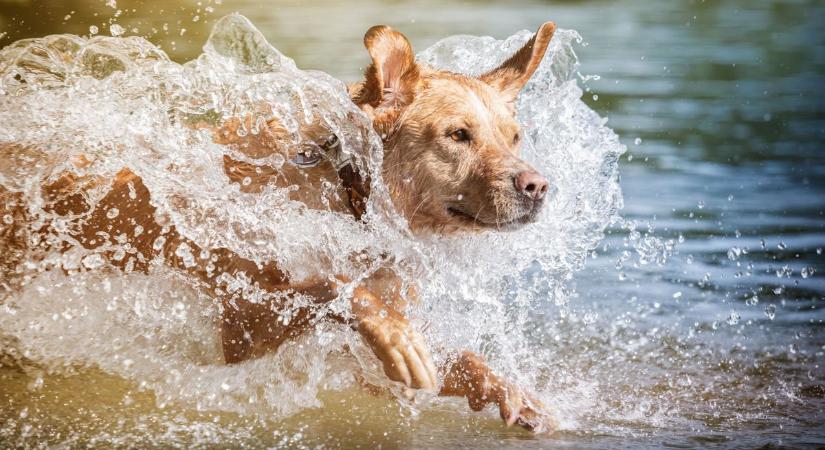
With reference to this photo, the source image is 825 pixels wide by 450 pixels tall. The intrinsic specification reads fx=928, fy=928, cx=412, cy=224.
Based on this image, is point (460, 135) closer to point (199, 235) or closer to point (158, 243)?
point (199, 235)

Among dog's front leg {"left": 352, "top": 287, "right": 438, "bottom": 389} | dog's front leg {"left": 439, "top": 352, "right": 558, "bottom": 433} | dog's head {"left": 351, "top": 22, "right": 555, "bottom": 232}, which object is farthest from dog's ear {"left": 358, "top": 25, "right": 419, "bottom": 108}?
dog's front leg {"left": 439, "top": 352, "right": 558, "bottom": 433}

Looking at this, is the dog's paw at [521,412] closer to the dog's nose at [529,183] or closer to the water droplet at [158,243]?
the dog's nose at [529,183]

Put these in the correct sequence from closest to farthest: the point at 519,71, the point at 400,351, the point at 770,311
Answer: the point at 400,351 → the point at 519,71 → the point at 770,311

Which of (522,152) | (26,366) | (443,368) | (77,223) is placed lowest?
(26,366)

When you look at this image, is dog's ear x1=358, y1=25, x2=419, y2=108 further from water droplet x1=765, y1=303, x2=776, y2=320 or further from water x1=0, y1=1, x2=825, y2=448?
water droplet x1=765, y1=303, x2=776, y2=320

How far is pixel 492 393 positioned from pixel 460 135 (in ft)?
3.36

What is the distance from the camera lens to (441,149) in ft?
12.1

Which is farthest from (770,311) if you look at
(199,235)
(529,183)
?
(199,235)

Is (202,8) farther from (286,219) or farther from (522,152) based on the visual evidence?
(286,219)

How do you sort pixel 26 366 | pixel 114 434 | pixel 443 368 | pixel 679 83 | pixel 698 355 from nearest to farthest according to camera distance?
pixel 114 434 < pixel 443 368 < pixel 26 366 < pixel 698 355 < pixel 679 83

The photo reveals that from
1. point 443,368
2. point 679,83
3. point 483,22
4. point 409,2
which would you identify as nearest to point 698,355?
point 443,368

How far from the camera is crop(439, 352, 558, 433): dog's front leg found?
3535mm

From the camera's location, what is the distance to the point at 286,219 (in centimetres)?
366

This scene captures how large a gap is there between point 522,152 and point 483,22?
897 cm
